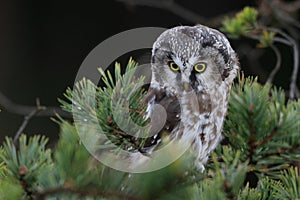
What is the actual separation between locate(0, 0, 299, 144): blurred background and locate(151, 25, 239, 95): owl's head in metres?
1.78

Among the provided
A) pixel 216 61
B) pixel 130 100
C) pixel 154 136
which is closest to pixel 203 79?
pixel 216 61

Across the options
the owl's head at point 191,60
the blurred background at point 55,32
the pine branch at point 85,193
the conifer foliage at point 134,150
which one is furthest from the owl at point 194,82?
the blurred background at point 55,32

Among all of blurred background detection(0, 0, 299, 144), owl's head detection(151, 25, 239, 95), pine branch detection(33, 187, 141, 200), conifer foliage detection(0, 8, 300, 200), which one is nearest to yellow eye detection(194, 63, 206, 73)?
owl's head detection(151, 25, 239, 95)

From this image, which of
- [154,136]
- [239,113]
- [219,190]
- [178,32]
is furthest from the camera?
[178,32]

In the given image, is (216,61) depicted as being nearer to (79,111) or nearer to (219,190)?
(79,111)

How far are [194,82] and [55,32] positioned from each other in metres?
2.05

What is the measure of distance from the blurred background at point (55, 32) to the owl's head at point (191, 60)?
178cm

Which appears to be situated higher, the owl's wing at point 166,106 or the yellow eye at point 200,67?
the yellow eye at point 200,67

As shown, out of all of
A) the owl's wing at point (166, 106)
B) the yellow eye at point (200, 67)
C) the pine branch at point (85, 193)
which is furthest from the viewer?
the yellow eye at point (200, 67)

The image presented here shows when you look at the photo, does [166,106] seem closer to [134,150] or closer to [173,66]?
[173,66]

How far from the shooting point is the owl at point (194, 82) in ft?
3.43

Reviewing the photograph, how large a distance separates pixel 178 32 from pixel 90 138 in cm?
55

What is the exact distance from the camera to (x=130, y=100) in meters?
0.72

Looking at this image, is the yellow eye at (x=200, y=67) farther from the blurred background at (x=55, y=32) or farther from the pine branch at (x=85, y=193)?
the blurred background at (x=55, y=32)
